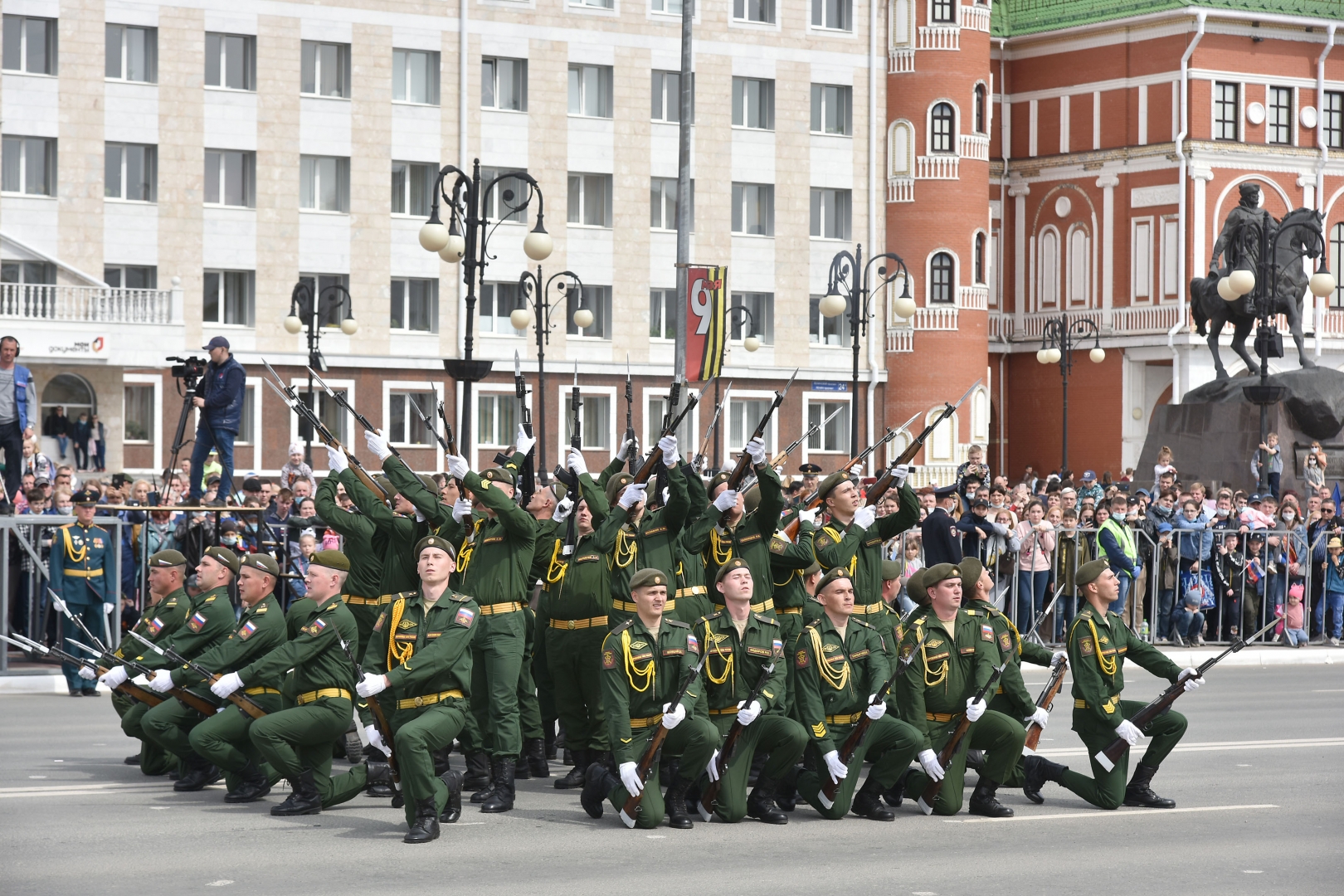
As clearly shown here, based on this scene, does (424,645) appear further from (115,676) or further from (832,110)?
(832,110)

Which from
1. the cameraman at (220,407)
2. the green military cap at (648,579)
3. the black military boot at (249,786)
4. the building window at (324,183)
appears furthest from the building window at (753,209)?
the green military cap at (648,579)

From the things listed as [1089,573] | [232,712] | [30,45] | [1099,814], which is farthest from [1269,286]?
[30,45]

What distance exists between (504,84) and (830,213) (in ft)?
33.2

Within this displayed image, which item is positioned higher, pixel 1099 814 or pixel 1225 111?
pixel 1225 111

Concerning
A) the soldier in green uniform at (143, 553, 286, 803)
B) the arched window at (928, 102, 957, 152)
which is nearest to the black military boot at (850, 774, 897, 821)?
the soldier in green uniform at (143, 553, 286, 803)

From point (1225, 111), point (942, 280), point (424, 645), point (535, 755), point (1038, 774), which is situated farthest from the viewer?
point (1225, 111)

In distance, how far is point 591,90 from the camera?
52.0m

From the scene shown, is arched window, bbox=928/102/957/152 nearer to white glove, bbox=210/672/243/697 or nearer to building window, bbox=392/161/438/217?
building window, bbox=392/161/438/217

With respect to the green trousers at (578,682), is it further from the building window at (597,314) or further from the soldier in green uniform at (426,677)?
the building window at (597,314)

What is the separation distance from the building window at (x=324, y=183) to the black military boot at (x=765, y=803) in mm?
38849

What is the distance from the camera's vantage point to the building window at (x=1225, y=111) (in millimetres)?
56938

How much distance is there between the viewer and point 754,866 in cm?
1053

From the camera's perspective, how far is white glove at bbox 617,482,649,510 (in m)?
13.3

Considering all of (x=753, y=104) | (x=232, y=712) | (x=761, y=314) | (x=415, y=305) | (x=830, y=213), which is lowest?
(x=232, y=712)
